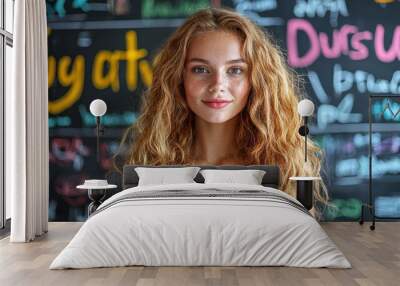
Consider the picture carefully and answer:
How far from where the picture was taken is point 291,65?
7.20 meters

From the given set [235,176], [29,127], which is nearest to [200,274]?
[235,176]

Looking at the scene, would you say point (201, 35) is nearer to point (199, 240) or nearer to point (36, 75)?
point (36, 75)

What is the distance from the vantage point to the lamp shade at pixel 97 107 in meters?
6.99

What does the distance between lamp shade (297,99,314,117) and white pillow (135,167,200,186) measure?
135 cm

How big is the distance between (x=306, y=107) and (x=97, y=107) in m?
2.34

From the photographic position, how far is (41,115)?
6.54 meters

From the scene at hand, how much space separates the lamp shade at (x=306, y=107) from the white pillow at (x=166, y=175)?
1347 mm

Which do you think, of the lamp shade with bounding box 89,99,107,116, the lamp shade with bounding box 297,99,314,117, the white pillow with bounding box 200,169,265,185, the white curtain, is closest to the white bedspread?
the white curtain

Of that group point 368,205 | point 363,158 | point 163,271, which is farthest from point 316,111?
point 163,271

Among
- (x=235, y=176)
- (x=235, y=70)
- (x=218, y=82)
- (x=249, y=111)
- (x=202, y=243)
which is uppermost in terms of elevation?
(x=235, y=70)

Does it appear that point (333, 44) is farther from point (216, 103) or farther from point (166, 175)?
point (166, 175)

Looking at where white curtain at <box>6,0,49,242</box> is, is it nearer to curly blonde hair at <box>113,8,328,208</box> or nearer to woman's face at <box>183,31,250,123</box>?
curly blonde hair at <box>113,8,328,208</box>

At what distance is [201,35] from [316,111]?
1596 millimetres

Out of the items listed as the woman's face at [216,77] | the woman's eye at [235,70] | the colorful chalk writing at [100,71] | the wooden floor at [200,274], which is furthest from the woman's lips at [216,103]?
→ the wooden floor at [200,274]
